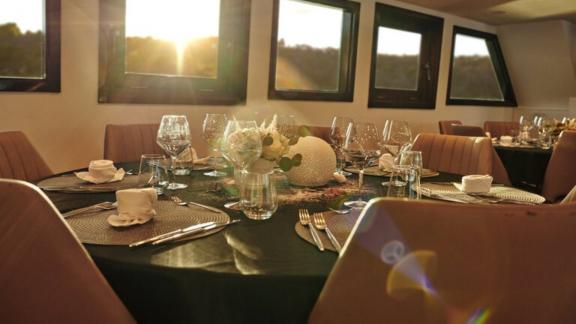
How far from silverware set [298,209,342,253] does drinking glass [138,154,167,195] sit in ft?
1.45

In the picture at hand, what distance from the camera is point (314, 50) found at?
442 centimetres

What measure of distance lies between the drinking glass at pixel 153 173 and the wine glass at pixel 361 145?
2.01 ft

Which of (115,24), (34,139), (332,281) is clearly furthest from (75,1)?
(332,281)

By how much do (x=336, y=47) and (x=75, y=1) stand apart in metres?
2.49

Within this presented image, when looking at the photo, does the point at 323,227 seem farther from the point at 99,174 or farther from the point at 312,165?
the point at 99,174

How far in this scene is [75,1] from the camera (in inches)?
108

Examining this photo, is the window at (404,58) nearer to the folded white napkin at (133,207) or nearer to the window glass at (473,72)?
the window glass at (473,72)

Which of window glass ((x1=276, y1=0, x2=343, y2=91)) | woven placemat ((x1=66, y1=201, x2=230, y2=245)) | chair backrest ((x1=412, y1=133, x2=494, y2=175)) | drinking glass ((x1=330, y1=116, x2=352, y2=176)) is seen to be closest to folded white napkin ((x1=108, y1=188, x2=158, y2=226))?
woven placemat ((x1=66, y1=201, x2=230, y2=245))

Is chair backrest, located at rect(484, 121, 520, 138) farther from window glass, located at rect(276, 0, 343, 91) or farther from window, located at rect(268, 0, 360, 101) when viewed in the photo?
window glass, located at rect(276, 0, 343, 91)

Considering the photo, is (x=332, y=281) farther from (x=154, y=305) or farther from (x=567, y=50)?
(x=567, y=50)

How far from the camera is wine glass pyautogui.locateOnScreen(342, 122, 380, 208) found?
157cm

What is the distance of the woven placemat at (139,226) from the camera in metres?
0.94

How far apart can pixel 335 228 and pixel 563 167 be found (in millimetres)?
2303

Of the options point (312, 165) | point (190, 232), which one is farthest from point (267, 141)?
point (190, 232)
